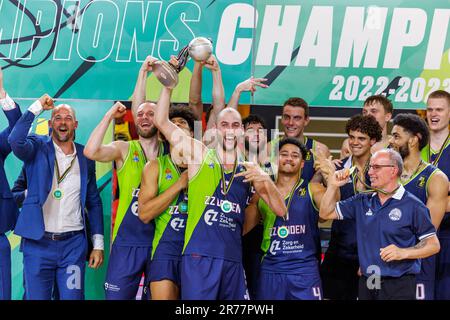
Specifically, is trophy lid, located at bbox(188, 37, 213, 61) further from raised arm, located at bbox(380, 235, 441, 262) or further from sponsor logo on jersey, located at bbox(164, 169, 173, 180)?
raised arm, located at bbox(380, 235, 441, 262)

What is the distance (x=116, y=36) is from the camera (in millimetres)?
7816

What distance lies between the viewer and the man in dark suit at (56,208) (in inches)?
257

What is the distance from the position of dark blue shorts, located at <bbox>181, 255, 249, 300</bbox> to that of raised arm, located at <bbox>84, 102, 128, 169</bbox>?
→ 1.22m

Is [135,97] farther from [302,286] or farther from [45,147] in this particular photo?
[302,286]

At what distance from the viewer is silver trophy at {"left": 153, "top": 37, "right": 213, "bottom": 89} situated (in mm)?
6023

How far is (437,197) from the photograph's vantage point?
6.31 m

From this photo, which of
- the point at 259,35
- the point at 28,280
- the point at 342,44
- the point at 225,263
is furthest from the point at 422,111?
the point at 28,280

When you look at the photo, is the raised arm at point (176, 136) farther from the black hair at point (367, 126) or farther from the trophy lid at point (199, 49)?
the black hair at point (367, 126)

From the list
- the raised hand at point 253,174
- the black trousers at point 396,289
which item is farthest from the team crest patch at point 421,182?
the raised hand at point 253,174

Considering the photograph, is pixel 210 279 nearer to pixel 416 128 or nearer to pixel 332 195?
pixel 332 195

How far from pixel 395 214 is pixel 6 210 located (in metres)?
3.29

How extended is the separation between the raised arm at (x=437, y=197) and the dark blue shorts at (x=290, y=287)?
1085 mm

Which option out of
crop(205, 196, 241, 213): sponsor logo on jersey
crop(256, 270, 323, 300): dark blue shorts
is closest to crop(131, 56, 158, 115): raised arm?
crop(205, 196, 241, 213): sponsor logo on jersey

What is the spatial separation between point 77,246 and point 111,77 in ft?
6.47
